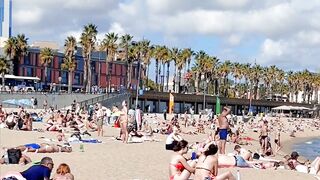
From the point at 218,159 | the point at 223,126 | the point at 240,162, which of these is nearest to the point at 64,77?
the point at 223,126

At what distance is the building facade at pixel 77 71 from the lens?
8747 centimetres

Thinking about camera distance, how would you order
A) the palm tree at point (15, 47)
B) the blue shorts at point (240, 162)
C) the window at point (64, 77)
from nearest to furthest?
the blue shorts at point (240, 162), the palm tree at point (15, 47), the window at point (64, 77)

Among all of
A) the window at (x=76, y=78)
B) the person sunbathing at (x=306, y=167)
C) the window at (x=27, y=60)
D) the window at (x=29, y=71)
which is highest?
the window at (x=27, y=60)

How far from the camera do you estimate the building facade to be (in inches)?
3444

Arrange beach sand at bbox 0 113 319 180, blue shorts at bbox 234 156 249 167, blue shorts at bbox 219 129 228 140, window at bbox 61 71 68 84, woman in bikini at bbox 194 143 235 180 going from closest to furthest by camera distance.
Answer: woman in bikini at bbox 194 143 235 180
beach sand at bbox 0 113 319 180
blue shorts at bbox 234 156 249 167
blue shorts at bbox 219 129 228 140
window at bbox 61 71 68 84

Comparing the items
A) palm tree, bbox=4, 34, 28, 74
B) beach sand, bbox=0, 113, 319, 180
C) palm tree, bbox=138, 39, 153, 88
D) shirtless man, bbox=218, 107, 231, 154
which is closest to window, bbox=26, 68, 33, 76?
palm tree, bbox=4, 34, 28, 74

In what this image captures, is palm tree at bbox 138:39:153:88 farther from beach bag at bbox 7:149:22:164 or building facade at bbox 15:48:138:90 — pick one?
beach bag at bbox 7:149:22:164

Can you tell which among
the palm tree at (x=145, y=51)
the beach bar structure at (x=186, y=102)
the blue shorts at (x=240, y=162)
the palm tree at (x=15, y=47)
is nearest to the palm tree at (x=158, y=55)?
the palm tree at (x=145, y=51)

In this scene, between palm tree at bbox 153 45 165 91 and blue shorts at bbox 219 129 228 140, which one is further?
palm tree at bbox 153 45 165 91

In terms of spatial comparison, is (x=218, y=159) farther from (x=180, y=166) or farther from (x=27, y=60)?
(x=27, y=60)

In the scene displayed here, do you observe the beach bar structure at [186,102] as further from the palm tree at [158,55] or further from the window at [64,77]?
the window at [64,77]

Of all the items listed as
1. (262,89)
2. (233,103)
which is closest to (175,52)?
(233,103)

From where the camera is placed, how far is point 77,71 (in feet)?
315

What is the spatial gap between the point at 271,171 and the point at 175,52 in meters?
80.1
